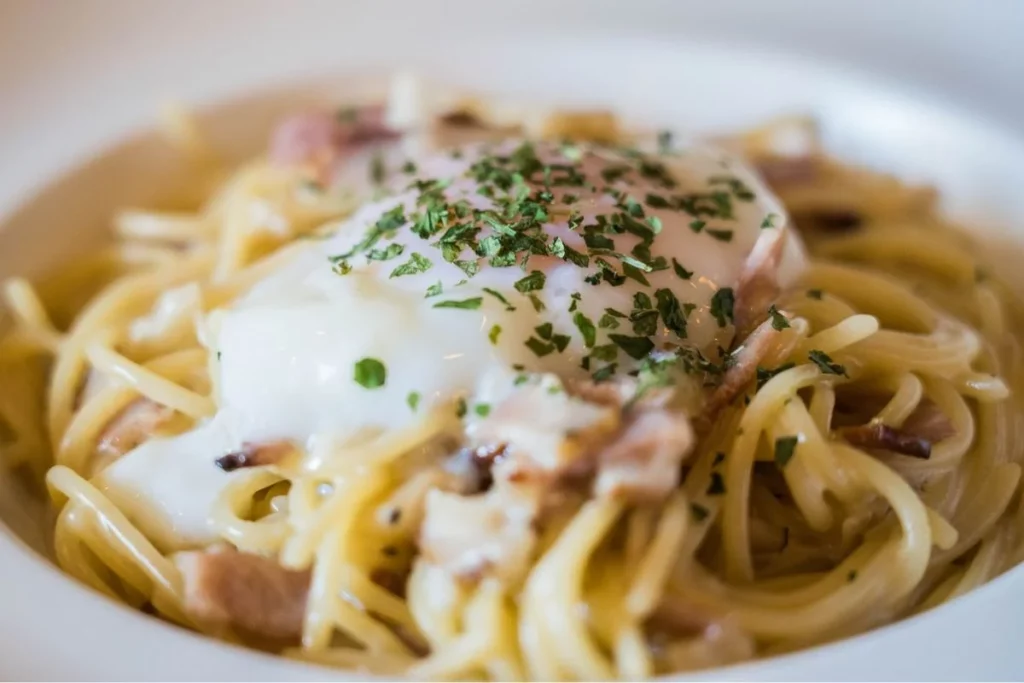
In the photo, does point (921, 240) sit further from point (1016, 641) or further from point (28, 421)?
point (28, 421)

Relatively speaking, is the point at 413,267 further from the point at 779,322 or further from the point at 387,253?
the point at 779,322

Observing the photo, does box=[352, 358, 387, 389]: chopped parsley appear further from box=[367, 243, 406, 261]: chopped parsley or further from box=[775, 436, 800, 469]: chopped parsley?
box=[775, 436, 800, 469]: chopped parsley

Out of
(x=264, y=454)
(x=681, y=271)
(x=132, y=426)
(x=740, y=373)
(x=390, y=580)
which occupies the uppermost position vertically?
(x=681, y=271)

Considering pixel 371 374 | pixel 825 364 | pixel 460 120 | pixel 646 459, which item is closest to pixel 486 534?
pixel 646 459

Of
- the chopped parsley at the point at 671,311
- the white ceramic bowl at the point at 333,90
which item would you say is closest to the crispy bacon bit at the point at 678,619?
the chopped parsley at the point at 671,311

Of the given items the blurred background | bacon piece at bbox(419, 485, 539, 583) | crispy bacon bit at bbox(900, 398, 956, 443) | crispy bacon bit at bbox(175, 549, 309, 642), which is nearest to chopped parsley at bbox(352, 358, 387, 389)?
bacon piece at bbox(419, 485, 539, 583)

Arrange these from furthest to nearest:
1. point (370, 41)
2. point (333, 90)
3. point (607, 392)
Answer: point (370, 41)
point (333, 90)
point (607, 392)

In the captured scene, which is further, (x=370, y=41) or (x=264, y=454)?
(x=370, y=41)
